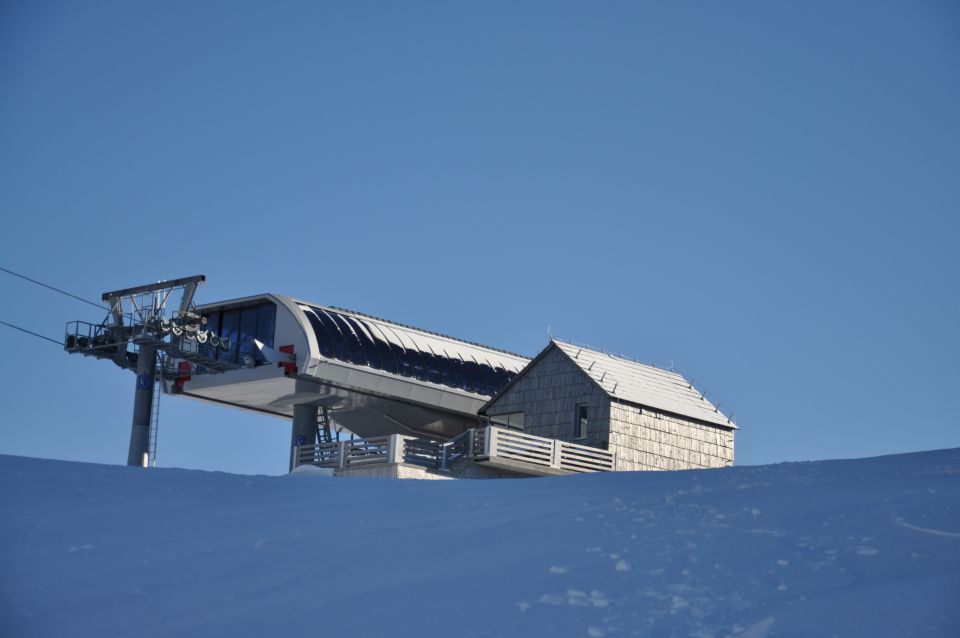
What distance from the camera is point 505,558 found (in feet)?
40.7

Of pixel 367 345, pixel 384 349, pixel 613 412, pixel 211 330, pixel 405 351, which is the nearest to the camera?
pixel 613 412

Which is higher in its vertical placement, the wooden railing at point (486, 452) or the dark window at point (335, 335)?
the dark window at point (335, 335)

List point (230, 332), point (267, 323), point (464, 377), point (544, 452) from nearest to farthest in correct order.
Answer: point (544, 452) → point (267, 323) → point (230, 332) → point (464, 377)

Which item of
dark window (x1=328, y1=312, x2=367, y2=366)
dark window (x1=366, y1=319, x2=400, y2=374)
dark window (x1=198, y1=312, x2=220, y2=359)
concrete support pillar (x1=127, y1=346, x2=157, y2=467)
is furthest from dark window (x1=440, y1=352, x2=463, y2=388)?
concrete support pillar (x1=127, y1=346, x2=157, y2=467)

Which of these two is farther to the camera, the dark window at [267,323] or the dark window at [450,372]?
the dark window at [450,372]

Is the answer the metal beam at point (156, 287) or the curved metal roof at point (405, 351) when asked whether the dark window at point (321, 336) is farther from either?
the metal beam at point (156, 287)

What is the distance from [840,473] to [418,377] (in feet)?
85.5

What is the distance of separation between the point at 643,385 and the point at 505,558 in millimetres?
27070

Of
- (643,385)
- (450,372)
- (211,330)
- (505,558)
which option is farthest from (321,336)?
(505,558)

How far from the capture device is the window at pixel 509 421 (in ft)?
127

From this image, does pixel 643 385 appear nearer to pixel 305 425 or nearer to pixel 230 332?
pixel 305 425

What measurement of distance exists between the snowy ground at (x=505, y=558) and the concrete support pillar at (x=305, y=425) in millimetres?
24915

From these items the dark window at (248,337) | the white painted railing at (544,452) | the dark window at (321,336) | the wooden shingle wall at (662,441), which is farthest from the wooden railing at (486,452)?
the dark window at (248,337)

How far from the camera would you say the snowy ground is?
10.7 metres
